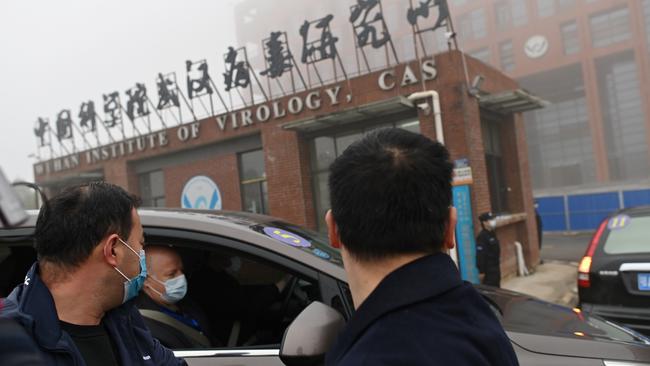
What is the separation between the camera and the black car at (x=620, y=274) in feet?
13.6

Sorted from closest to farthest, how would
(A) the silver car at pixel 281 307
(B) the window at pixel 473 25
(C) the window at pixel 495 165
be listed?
1. (A) the silver car at pixel 281 307
2. (C) the window at pixel 495 165
3. (B) the window at pixel 473 25

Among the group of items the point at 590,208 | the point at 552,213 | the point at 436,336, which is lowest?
the point at 552,213

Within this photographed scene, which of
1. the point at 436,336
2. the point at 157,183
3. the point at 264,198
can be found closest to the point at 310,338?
the point at 436,336

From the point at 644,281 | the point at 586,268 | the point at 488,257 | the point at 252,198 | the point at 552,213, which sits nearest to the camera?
the point at 644,281

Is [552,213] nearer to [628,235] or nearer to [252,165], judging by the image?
[252,165]

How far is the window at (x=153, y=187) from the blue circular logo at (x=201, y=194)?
127 centimetres

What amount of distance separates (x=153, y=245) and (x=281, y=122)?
9.71 meters

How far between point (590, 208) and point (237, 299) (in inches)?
853

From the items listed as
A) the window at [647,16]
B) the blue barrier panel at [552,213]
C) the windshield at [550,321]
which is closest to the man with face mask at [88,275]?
the windshield at [550,321]

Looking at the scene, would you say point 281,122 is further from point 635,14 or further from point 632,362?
point 635,14

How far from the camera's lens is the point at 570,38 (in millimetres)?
35281

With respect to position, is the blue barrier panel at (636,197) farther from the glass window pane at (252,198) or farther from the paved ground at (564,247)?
the glass window pane at (252,198)

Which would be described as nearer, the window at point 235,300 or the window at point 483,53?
the window at point 235,300

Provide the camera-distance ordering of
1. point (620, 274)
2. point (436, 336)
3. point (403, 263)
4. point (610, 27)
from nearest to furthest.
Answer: point (436, 336) < point (403, 263) < point (620, 274) < point (610, 27)
